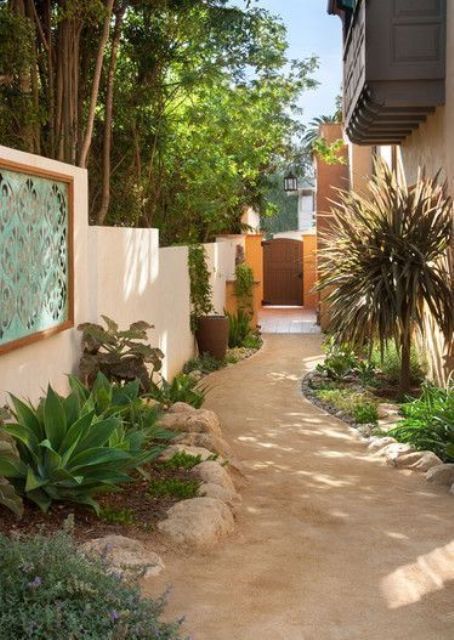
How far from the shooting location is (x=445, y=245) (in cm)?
1055

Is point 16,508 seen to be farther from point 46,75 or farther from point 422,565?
point 46,75

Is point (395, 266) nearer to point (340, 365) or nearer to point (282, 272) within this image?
point (340, 365)

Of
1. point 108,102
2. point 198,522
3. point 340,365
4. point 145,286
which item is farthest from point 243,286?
point 198,522

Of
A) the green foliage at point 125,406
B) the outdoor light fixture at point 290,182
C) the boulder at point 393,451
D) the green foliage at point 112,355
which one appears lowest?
the boulder at point 393,451

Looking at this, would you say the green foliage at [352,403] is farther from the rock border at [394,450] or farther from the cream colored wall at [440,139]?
the cream colored wall at [440,139]

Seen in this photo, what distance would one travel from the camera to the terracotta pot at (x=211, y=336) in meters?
15.1

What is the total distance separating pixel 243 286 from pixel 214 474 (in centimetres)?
1293

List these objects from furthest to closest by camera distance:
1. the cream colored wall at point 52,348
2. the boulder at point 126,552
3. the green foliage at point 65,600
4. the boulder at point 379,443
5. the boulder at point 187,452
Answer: the boulder at point 379,443
the boulder at point 187,452
the cream colored wall at point 52,348
the boulder at point 126,552
the green foliage at point 65,600

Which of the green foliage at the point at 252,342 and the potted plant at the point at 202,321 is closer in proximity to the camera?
the potted plant at the point at 202,321

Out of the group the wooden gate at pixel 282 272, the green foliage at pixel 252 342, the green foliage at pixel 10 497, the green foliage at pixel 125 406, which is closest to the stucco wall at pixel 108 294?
the green foliage at pixel 125 406

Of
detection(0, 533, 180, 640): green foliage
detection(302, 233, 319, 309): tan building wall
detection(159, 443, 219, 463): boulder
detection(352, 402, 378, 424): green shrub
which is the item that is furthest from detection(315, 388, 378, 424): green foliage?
detection(302, 233, 319, 309): tan building wall

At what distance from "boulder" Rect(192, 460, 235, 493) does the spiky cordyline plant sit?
439 centimetres

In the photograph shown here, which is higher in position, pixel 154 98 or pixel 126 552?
pixel 154 98

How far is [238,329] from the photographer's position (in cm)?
1741
